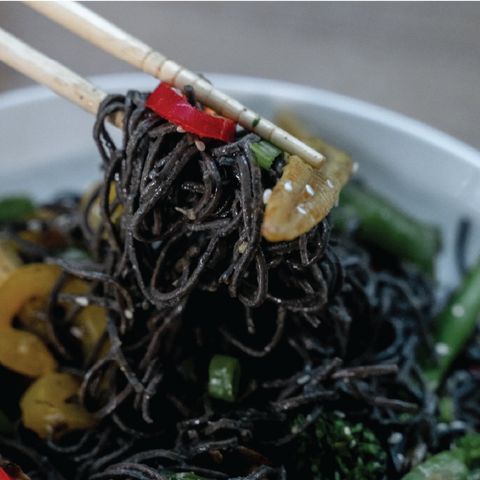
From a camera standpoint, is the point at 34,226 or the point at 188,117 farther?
the point at 34,226

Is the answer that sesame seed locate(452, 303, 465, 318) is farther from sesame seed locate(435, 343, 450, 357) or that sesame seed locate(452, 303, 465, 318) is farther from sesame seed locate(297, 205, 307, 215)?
sesame seed locate(297, 205, 307, 215)

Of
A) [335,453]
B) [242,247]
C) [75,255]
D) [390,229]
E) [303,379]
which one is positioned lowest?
[75,255]

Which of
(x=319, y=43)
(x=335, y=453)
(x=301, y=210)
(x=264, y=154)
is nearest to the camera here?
(x=301, y=210)

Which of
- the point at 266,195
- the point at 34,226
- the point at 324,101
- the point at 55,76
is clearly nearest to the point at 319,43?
the point at 324,101

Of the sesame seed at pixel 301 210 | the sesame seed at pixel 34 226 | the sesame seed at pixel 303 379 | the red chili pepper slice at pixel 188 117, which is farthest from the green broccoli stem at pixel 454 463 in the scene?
the sesame seed at pixel 34 226

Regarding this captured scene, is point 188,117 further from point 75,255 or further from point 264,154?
point 75,255

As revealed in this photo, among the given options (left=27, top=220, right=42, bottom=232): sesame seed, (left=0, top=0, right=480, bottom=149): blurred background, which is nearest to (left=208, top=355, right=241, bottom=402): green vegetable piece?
(left=27, top=220, right=42, bottom=232): sesame seed

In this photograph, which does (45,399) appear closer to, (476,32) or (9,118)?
(9,118)

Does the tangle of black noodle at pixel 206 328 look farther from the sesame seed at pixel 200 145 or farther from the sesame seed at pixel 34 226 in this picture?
the sesame seed at pixel 34 226
